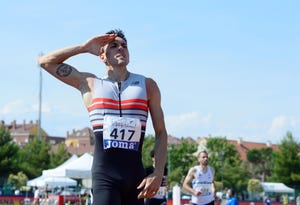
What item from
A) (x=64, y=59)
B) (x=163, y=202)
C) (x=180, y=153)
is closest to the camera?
(x=64, y=59)

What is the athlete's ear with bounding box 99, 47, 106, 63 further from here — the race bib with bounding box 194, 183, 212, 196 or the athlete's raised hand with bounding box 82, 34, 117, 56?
the race bib with bounding box 194, 183, 212, 196

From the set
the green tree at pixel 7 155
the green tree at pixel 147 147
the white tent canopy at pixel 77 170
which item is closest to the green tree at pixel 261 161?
the green tree at pixel 147 147

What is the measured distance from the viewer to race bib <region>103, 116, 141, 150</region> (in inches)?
237

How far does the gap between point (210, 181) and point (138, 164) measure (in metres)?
9.67

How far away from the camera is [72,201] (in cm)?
4916

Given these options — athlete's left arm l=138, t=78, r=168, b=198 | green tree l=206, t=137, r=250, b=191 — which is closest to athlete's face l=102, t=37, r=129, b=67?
athlete's left arm l=138, t=78, r=168, b=198

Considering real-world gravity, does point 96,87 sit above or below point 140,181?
above

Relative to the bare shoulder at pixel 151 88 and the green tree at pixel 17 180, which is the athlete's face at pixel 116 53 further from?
the green tree at pixel 17 180

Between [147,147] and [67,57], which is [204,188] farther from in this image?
[147,147]

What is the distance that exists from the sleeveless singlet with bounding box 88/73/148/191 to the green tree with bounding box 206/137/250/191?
306ft

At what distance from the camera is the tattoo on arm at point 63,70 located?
650 centimetres

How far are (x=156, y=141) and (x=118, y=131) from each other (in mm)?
425

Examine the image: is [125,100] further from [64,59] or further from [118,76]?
[64,59]

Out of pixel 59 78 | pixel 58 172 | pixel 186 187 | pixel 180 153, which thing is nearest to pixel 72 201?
pixel 58 172
